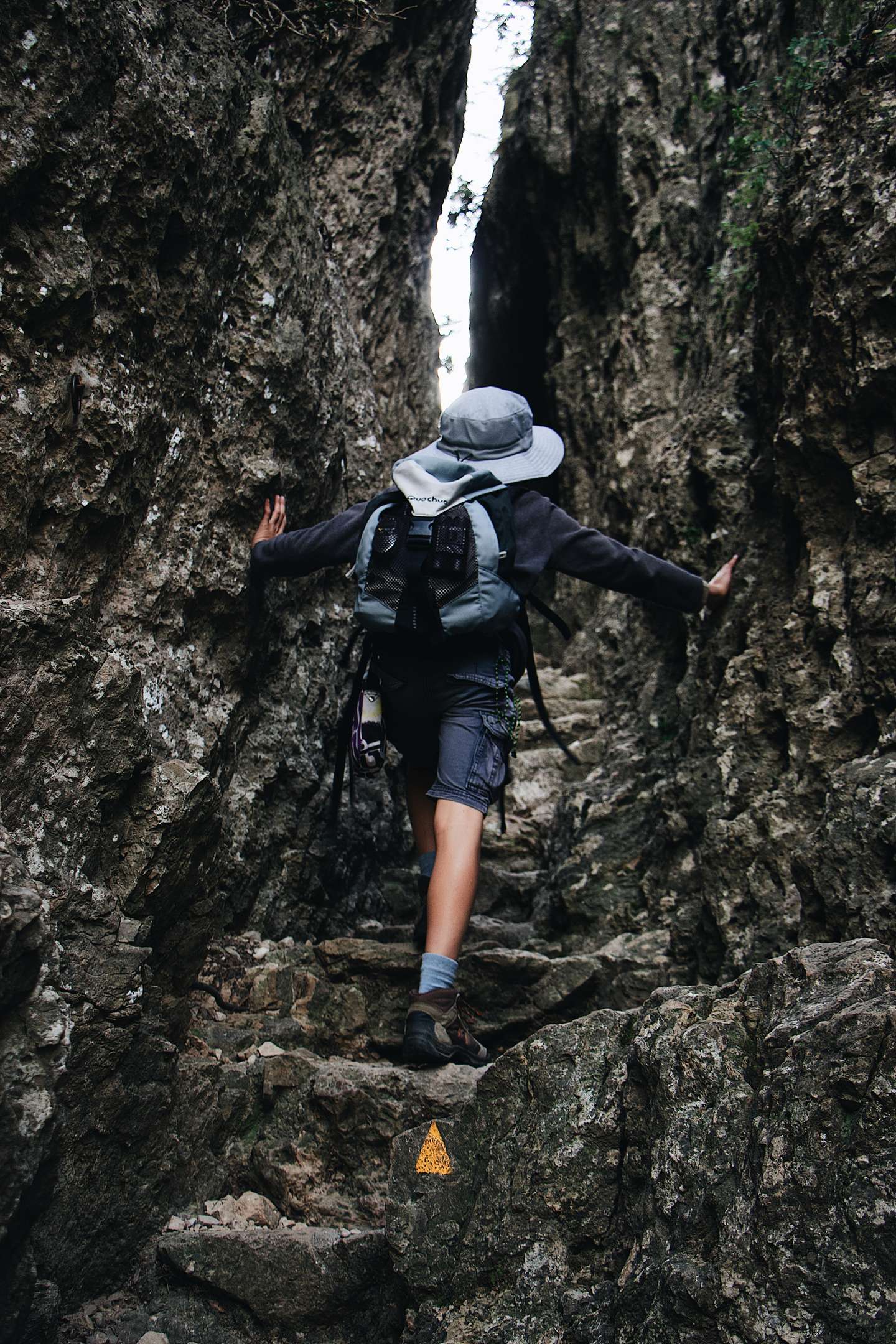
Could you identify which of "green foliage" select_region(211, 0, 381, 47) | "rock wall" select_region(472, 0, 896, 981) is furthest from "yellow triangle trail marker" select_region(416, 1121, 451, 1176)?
"green foliage" select_region(211, 0, 381, 47)

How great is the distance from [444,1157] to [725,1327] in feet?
3.70

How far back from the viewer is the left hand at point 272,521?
15.9ft

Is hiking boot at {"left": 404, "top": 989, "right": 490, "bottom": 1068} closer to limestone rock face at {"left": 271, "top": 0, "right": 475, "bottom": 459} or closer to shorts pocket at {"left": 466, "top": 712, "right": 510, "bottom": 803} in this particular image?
shorts pocket at {"left": 466, "top": 712, "right": 510, "bottom": 803}

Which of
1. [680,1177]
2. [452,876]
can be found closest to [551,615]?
[452,876]

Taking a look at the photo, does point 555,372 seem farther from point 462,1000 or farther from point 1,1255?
point 1,1255

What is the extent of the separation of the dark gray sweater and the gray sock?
4.78 ft

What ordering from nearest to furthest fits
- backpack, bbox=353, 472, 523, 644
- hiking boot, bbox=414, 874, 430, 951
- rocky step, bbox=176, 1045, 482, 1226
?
rocky step, bbox=176, 1045, 482, 1226, backpack, bbox=353, 472, 523, 644, hiking boot, bbox=414, 874, 430, 951

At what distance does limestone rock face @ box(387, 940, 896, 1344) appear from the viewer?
2.10 meters

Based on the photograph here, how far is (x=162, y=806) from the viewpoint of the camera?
12.3 feet

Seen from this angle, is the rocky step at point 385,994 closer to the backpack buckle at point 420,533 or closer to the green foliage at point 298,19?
the backpack buckle at point 420,533

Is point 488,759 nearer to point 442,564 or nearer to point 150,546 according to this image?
point 442,564

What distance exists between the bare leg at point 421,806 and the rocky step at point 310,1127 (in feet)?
3.41

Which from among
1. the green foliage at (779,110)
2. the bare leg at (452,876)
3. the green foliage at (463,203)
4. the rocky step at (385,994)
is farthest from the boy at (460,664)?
the green foliage at (463,203)

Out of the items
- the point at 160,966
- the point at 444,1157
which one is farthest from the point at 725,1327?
the point at 160,966
